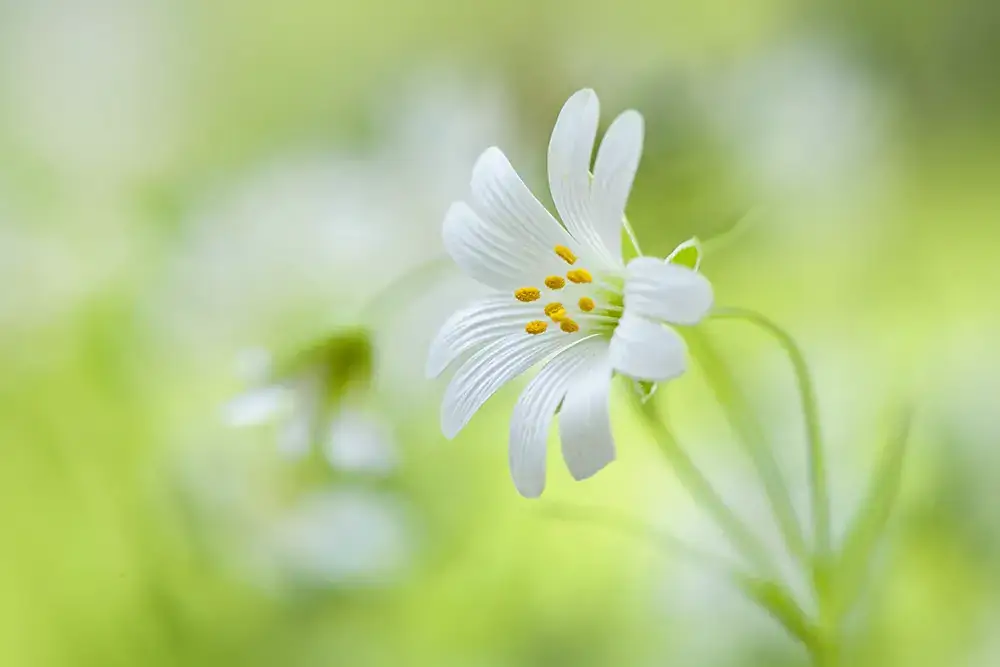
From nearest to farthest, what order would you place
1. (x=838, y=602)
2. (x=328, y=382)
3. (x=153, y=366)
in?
(x=838, y=602)
(x=328, y=382)
(x=153, y=366)

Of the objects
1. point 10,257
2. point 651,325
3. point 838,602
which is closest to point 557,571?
point 838,602

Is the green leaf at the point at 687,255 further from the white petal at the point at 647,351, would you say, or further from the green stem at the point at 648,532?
the green stem at the point at 648,532

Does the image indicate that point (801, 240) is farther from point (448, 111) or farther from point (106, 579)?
point (106, 579)

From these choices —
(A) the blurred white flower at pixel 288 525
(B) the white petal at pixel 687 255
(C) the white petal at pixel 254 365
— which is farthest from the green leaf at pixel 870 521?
(C) the white petal at pixel 254 365

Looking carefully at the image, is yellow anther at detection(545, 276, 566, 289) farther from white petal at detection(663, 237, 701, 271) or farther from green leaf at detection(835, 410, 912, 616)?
green leaf at detection(835, 410, 912, 616)

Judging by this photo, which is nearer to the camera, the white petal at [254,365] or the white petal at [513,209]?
the white petal at [513,209]

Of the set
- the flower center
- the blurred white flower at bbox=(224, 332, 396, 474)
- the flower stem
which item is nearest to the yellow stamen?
the flower center
